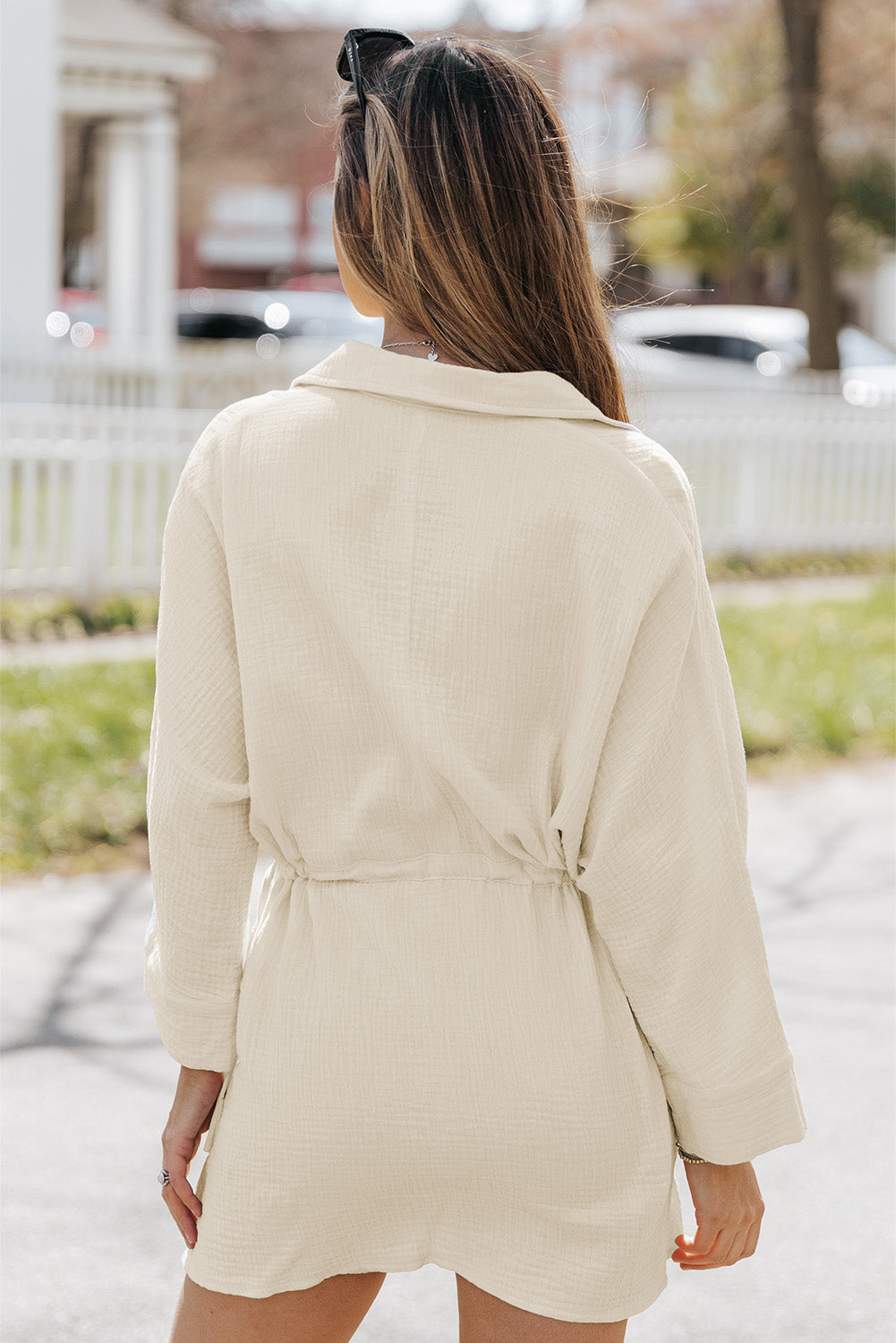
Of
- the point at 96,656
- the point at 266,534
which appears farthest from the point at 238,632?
the point at 96,656

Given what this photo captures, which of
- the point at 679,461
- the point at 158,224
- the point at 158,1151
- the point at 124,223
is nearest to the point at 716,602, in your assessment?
the point at 679,461

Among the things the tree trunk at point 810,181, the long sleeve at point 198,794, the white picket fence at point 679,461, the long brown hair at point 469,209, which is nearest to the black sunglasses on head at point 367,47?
the long brown hair at point 469,209

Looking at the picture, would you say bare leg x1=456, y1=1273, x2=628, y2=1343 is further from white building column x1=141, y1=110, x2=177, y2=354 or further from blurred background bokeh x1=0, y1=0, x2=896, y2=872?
white building column x1=141, y1=110, x2=177, y2=354

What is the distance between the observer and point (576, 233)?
1.56m

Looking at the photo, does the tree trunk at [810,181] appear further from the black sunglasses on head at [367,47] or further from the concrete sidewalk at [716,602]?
the black sunglasses on head at [367,47]

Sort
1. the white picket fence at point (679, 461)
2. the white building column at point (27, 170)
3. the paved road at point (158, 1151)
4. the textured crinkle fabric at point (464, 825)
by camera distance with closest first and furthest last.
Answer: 1. the textured crinkle fabric at point (464, 825)
2. the paved road at point (158, 1151)
3. the white picket fence at point (679, 461)
4. the white building column at point (27, 170)

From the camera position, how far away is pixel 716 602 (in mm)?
9883

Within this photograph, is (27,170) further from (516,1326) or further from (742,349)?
(516,1326)

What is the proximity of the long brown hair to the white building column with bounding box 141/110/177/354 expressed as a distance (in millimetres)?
14916

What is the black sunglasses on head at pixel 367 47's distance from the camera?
1.57 m

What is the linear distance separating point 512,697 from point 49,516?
24.6 ft

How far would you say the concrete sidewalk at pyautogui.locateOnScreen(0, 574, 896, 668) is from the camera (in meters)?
7.82

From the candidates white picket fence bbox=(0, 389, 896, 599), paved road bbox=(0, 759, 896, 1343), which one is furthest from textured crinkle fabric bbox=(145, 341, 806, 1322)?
white picket fence bbox=(0, 389, 896, 599)

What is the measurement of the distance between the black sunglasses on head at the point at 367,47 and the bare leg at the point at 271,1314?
118 cm
